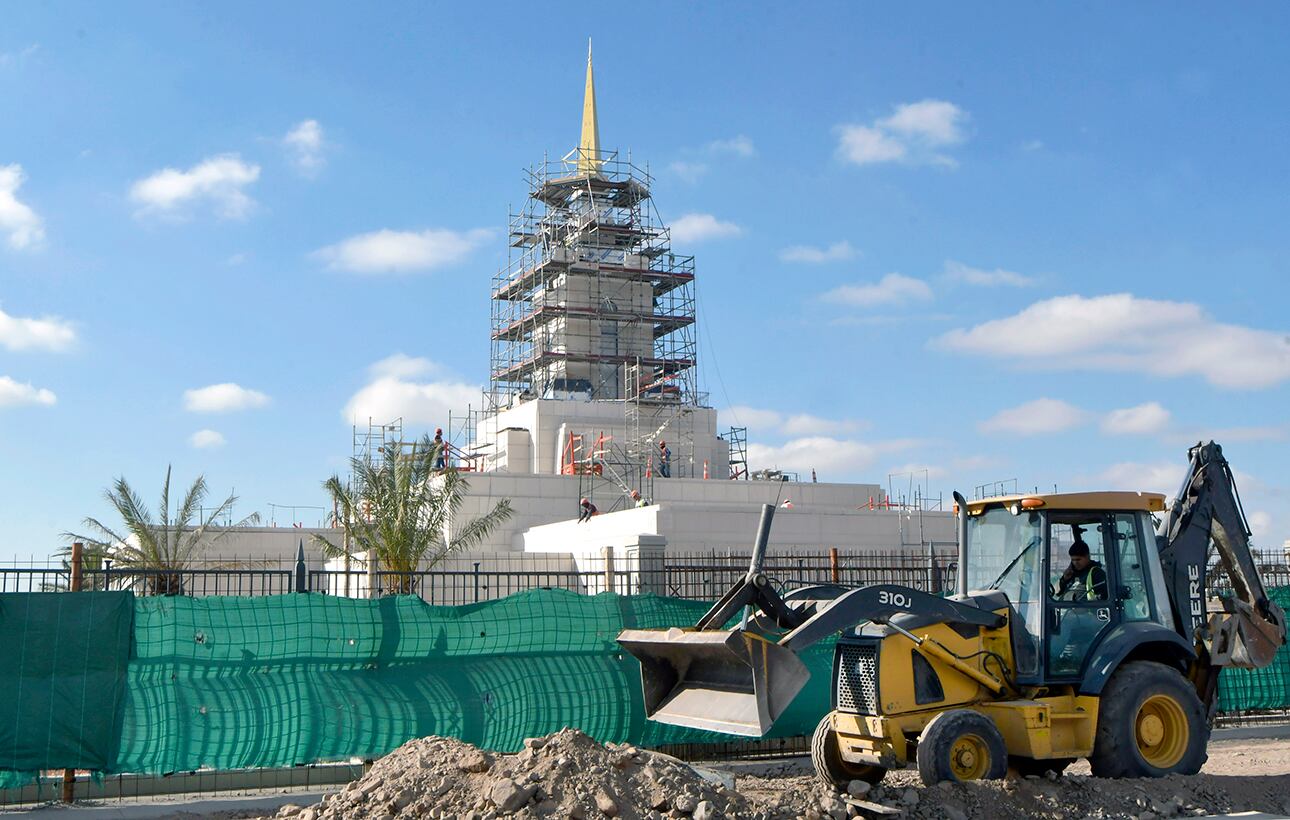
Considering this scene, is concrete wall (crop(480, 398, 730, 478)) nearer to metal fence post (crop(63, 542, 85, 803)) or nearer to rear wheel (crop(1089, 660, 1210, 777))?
metal fence post (crop(63, 542, 85, 803))

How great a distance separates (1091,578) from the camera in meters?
10.4

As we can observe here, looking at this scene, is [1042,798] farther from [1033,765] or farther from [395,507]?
[395,507]

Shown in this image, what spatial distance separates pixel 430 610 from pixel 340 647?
94cm

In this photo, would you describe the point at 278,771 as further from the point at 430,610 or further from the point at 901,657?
the point at 901,657

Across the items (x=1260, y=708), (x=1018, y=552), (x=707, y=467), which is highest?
(x=707, y=467)

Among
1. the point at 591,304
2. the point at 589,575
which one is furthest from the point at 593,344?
the point at 589,575

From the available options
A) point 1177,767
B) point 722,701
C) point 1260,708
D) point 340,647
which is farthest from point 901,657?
point 1260,708

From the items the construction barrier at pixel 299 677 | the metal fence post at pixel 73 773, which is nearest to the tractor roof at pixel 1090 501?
the construction barrier at pixel 299 677

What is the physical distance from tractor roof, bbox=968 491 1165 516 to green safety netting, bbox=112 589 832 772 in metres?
4.43

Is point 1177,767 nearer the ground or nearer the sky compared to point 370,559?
nearer the ground

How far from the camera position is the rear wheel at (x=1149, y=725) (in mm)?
9977

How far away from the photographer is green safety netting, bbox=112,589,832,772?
1145 centimetres

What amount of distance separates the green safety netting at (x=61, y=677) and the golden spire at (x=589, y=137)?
4704 cm

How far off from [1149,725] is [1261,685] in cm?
741
